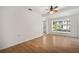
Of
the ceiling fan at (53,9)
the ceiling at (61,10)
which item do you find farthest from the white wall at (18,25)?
the ceiling fan at (53,9)

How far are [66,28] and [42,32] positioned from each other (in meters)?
0.60

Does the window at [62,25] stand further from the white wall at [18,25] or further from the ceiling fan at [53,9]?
the white wall at [18,25]

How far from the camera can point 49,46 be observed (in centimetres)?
203

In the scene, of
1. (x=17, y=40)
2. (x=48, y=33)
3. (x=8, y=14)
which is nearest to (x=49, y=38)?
(x=48, y=33)

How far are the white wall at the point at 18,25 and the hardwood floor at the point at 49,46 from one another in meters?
0.12

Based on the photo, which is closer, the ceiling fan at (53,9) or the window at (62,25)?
the ceiling fan at (53,9)

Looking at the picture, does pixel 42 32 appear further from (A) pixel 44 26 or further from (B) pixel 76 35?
(B) pixel 76 35

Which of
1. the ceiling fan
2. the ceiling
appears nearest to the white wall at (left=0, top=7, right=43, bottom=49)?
the ceiling

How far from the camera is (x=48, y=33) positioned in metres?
2.17

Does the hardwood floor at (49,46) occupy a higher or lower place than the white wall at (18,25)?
lower

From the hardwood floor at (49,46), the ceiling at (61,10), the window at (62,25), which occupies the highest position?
the ceiling at (61,10)

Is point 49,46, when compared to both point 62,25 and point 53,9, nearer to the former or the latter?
point 62,25

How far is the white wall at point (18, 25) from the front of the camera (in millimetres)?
1911
